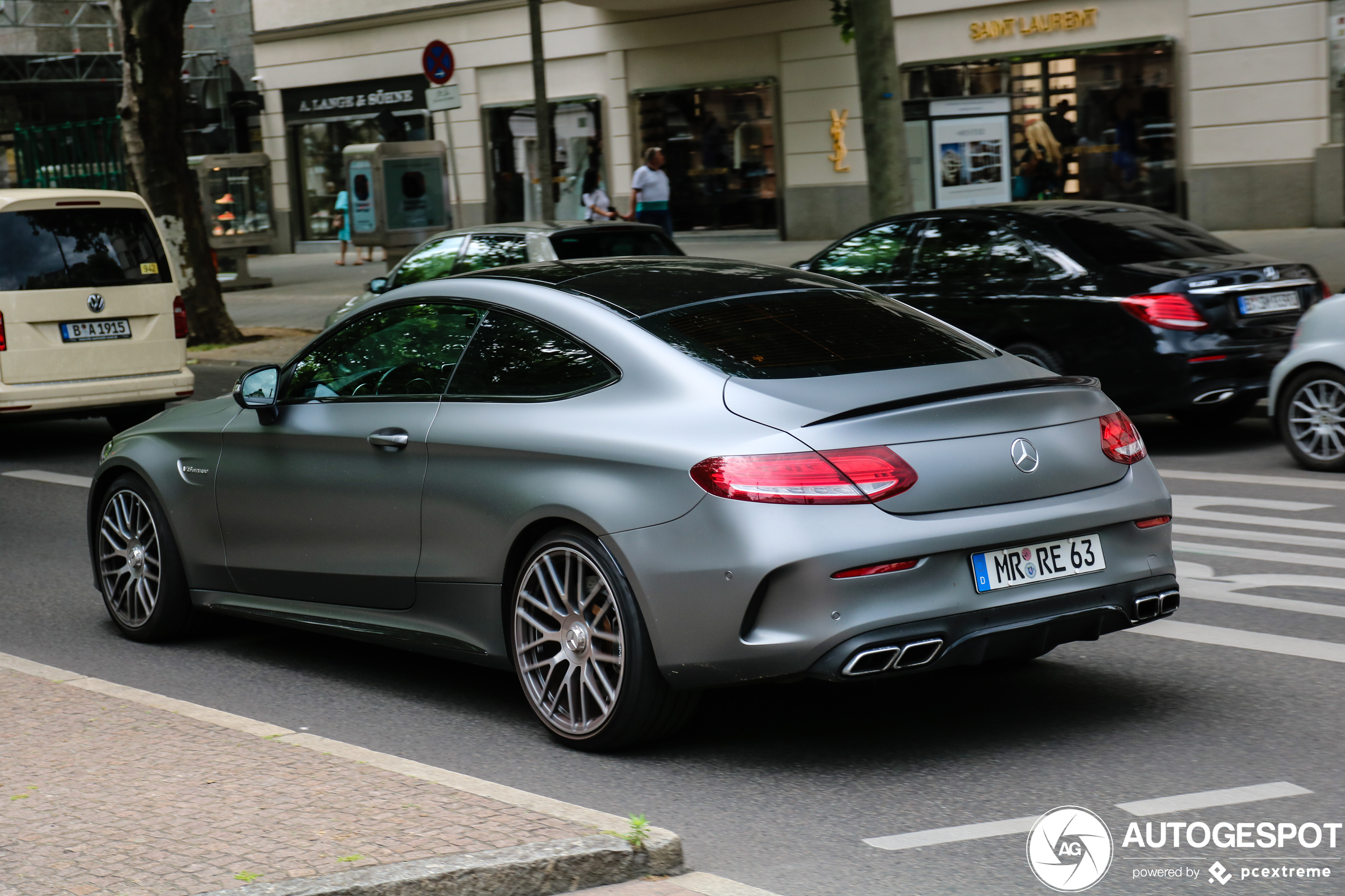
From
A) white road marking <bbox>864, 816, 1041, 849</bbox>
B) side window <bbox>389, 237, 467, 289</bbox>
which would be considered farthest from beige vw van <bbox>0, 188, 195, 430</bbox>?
white road marking <bbox>864, 816, 1041, 849</bbox>

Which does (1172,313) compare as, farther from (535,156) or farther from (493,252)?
(535,156)

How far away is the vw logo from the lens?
4703mm

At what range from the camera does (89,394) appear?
12141 mm

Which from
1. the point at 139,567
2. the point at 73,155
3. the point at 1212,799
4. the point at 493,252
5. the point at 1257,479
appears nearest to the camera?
the point at 1212,799

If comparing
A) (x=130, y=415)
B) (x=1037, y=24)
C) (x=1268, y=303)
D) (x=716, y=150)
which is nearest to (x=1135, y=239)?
Answer: (x=1268, y=303)

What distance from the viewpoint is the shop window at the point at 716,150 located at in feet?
91.4

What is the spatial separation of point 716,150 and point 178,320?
17103mm

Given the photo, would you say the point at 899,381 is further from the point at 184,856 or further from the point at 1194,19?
the point at 1194,19

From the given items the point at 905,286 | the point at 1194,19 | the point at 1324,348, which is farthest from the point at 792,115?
the point at 1324,348

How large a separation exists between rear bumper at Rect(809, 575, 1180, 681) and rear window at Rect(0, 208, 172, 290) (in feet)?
29.8

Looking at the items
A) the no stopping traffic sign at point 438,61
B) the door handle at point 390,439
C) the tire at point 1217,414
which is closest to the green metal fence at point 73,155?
the no stopping traffic sign at point 438,61

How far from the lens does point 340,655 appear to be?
21.4ft

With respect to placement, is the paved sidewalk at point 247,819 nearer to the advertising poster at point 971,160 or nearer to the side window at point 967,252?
the side window at point 967,252

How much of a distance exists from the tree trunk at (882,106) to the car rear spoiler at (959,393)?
35.7 feet
